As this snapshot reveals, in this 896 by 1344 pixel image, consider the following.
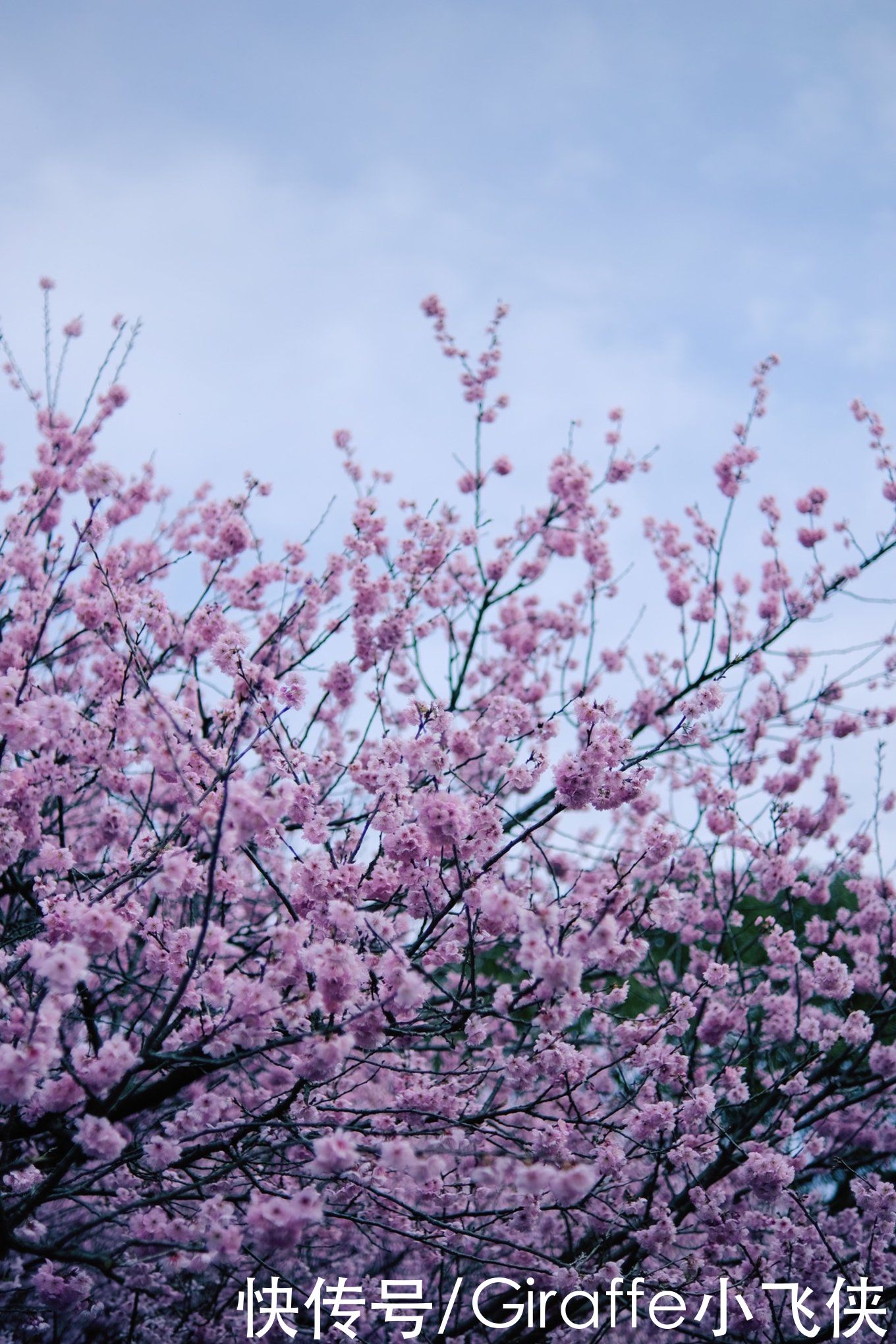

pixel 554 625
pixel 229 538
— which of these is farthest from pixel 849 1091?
pixel 229 538

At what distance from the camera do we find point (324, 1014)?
3818 mm

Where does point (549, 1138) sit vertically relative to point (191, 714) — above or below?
below

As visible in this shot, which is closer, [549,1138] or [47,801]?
[549,1138]

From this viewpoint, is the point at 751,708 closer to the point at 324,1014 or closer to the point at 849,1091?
the point at 849,1091

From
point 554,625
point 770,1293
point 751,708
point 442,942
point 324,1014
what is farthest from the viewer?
point 554,625

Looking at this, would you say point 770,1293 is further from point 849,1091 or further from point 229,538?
point 229,538

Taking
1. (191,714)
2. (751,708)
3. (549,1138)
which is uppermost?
(751,708)

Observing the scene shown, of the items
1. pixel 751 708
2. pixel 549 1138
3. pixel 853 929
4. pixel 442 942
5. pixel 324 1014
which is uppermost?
pixel 751 708

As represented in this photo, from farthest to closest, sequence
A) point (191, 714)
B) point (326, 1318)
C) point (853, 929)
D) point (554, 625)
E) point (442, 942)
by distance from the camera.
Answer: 1. point (853, 929)
2. point (554, 625)
3. point (326, 1318)
4. point (442, 942)
5. point (191, 714)

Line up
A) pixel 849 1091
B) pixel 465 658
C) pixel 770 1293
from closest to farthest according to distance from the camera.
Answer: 1. pixel 770 1293
2. pixel 849 1091
3. pixel 465 658

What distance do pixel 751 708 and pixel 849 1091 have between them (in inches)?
134

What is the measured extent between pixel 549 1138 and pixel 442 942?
3.92ft

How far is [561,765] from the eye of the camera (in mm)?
3953

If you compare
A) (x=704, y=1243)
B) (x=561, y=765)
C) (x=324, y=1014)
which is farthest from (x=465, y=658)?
(x=704, y=1243)
